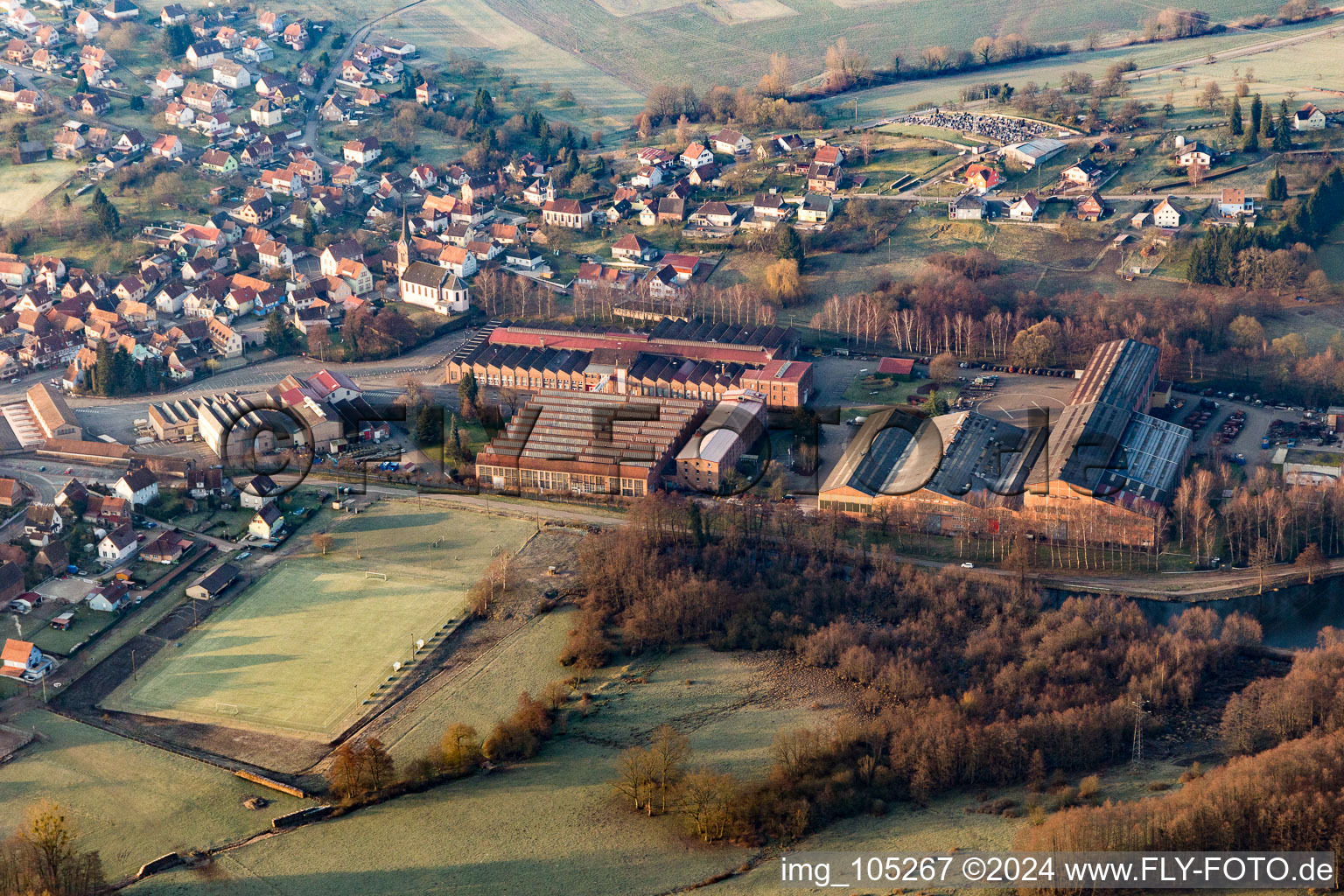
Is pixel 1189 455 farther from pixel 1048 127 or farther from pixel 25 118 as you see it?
pixel 25 118

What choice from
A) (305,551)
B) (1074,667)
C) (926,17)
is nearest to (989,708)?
(1074,667)

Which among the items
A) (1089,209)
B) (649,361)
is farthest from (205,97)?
(1089,209)

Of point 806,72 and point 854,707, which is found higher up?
point 806,72

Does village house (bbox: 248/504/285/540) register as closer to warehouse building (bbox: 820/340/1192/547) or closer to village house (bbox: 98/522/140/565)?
village house (bbox: 98/522/140/565)

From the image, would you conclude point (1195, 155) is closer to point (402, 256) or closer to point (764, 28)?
point (764, 28)

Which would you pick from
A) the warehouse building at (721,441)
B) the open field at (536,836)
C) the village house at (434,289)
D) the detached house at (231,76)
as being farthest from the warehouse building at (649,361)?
the detached house at (231,76)

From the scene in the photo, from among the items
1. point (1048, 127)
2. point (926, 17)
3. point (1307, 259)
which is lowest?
point (1307, 259)

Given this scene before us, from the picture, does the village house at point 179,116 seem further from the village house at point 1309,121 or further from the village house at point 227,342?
the village house at point 1309,121
